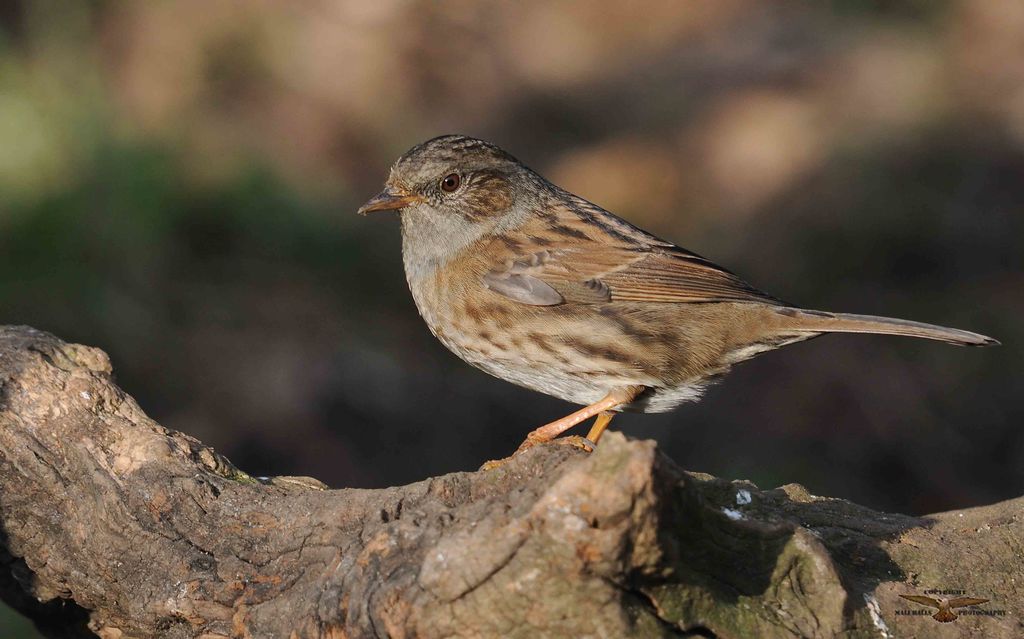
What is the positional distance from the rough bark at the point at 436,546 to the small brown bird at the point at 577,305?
0.79m

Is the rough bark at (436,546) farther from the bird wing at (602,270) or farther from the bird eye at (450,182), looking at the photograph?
the bird eye at (450,182)

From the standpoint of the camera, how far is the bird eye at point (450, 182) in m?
5.18

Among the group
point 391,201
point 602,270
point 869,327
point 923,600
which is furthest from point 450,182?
point 923,600

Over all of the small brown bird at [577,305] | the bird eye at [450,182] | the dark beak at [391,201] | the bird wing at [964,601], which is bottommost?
the bird wing at [964,601]

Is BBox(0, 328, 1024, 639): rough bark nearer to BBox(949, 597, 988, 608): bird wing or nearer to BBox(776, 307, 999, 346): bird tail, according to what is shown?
BBox(949, 597, 988, 608): bird wing

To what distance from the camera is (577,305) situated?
4.81 metres

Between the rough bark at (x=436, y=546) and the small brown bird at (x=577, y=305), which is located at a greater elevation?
the small brown bird at (x=577, y=305)

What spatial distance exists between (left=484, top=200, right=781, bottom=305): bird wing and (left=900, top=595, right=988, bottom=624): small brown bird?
163cm

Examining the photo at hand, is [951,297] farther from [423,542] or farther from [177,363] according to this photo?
[423,542]

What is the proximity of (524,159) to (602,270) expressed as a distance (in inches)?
201

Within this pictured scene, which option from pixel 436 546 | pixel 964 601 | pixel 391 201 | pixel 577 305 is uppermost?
pixel 391 201

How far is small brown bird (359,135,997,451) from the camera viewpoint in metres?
4.67

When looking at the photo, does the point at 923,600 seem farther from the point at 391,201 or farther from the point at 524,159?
the point at 524,159

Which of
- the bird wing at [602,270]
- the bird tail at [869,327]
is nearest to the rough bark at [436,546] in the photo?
the bird tail at [869,327]
